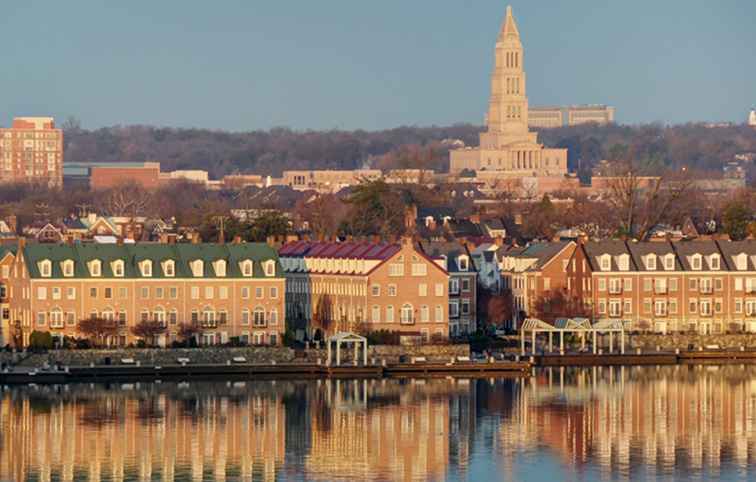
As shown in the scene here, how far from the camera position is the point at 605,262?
65.5 metres

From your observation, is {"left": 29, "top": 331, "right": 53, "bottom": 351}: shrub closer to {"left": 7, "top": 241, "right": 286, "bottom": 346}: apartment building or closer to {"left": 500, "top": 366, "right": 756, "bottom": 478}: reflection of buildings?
{"left": 7, "top": 241, "right": 286, "bottom": 346}: apartment building

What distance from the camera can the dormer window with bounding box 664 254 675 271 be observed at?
6556cm

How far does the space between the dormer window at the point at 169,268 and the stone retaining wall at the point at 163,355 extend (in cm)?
281

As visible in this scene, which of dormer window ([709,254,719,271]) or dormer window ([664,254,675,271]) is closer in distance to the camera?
dormer window ([664,254,675,271])

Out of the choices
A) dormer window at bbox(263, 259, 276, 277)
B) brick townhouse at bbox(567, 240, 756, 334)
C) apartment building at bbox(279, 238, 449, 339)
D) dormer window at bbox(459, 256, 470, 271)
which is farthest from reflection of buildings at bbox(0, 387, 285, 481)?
brick townhouse at bbox(567, 240, 756, 334)

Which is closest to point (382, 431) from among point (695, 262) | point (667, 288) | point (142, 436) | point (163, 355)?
point (142, 436)

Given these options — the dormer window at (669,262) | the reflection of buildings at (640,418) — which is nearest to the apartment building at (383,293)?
the reflection of buildings at (640,418)

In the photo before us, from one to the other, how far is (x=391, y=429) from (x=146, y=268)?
558 inches

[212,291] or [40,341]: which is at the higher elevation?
[212,291]

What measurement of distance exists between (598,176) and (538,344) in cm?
10850

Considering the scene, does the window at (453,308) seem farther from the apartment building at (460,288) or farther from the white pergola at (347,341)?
the white pergola at (347,341)

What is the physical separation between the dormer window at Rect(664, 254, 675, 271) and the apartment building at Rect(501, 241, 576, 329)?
7.35ft

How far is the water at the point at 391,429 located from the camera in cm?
4175

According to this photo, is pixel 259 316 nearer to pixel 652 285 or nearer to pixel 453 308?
pixel 453 308
